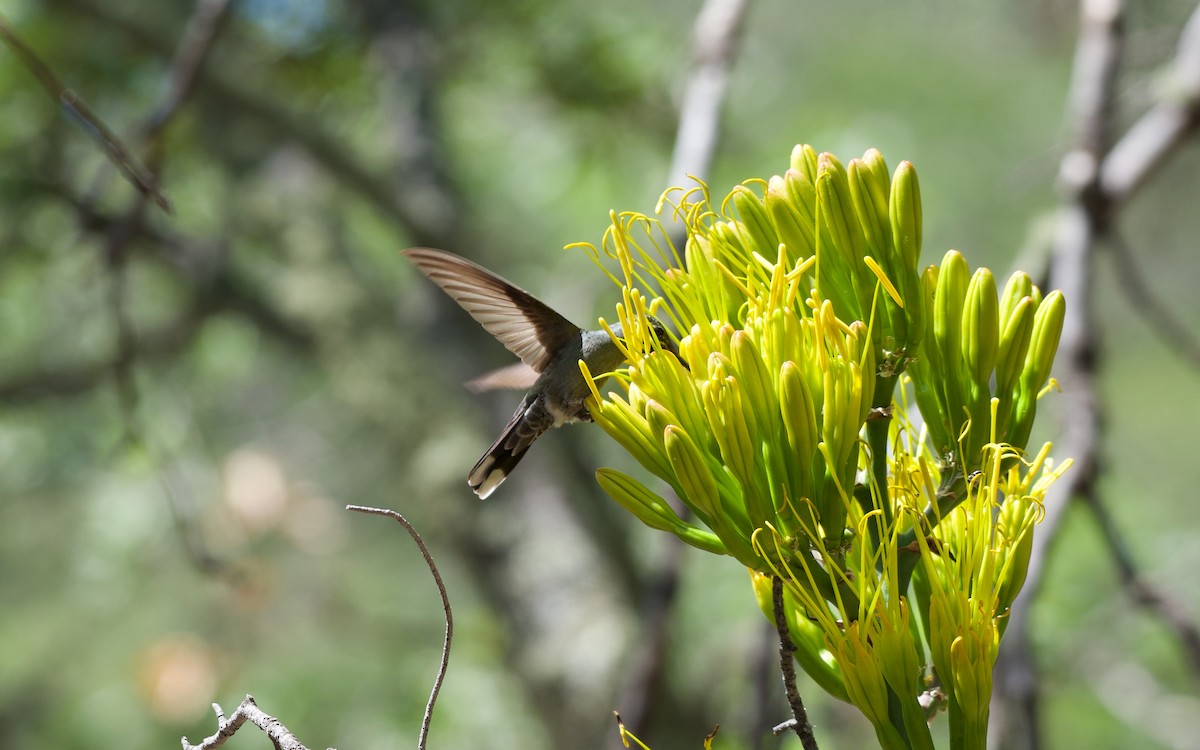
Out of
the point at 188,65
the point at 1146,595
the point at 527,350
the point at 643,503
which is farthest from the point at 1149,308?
the point at 188,65

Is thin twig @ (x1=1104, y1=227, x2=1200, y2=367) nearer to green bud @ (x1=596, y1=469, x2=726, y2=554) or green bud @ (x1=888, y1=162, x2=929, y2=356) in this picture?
green bud @ (x1=888, y1=162, x2=929, y2=356)

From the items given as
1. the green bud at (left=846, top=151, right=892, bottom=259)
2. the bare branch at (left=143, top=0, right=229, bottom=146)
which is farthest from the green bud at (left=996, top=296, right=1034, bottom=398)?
the bare branch at (left=143, top=0, right=229, bottom=146)

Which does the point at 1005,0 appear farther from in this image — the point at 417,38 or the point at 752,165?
the point at 417,38

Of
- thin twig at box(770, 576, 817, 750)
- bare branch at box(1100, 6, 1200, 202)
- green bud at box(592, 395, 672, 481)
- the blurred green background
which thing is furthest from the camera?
the blurred green background

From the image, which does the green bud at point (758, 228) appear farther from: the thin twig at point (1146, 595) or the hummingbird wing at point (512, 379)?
the thin twig at point (1146, 595)

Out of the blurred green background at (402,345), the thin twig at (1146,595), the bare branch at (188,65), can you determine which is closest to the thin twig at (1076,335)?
the thin twig at (1146,595)

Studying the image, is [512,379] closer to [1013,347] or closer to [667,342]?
[667,342]

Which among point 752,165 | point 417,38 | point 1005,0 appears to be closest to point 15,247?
point 417,38
